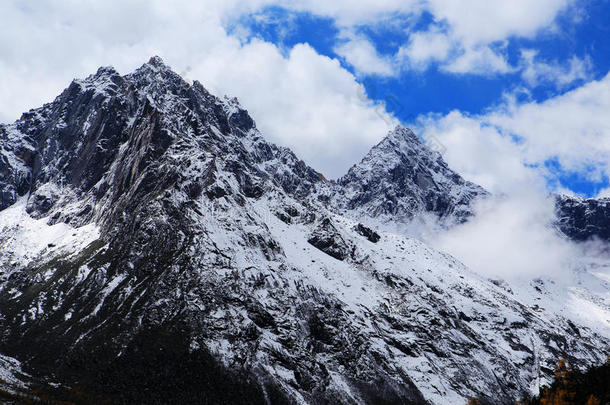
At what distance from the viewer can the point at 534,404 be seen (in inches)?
4749

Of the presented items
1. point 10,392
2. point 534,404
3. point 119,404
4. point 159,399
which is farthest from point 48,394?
point 534,404

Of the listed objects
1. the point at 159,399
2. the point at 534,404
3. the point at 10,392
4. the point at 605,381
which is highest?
the point at 605,381

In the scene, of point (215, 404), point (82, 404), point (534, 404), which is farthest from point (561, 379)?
point (82, 404)

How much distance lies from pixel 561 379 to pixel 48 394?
19504cm

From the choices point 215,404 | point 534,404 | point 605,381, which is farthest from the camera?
point 215,404

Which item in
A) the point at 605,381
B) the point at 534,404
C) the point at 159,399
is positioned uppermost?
the point at 605,381

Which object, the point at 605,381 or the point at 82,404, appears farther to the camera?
the point at 82,404

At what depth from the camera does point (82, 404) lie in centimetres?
18612

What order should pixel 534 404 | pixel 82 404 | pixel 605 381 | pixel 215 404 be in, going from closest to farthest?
pixel 605 381
pixel 534 404
pixel 82 404
pixel 215 404

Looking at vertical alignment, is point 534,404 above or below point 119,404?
above

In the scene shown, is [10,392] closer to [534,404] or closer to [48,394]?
[48,394]

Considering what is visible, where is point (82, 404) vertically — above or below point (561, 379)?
below

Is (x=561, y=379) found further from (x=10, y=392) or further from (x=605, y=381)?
(x=10, y=392)

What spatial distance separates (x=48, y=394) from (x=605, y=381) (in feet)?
669
